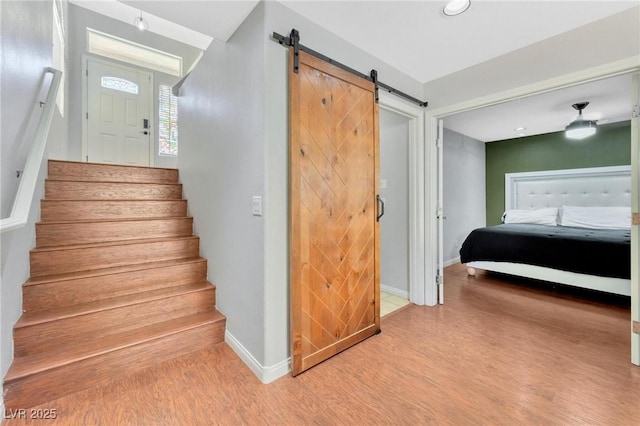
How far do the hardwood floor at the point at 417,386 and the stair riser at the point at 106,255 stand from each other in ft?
3.23

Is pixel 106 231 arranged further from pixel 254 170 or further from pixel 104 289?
pixel 254 170

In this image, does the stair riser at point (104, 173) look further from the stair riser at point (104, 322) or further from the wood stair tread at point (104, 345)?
the wood stair tread at point (104, 345)

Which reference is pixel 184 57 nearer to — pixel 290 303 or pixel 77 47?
pixel 77 47

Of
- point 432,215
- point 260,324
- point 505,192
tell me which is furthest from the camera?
point 505,192

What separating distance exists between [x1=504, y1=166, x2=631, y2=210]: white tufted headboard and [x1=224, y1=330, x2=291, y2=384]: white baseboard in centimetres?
563

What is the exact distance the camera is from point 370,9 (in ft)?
6.10

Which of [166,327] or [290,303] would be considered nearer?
[290,303]

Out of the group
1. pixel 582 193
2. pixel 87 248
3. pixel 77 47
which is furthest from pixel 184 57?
pixel 582 193

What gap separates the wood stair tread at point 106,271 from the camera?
1.93m

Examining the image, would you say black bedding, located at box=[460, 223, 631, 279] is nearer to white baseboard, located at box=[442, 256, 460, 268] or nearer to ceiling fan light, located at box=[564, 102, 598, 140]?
white baseboard, located at box=[442, 256, 460, 268]

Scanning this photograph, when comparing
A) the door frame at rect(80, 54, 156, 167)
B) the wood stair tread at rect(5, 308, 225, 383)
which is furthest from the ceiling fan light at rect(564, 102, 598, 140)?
the door frame at rect(80, 54, 156, 167)

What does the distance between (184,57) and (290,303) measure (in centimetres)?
515

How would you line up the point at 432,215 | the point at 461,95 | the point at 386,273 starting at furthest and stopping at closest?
the point at 386,273
the point at 432,215
the point at 461,95

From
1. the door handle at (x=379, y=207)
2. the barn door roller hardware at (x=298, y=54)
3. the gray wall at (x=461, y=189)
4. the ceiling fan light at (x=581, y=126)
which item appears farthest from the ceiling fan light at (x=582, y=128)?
the door handle at (x=379, y=207)
